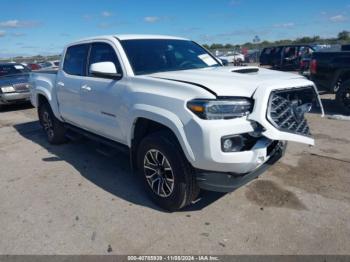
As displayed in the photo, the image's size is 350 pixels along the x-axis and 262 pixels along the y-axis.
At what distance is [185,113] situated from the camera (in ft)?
9.46

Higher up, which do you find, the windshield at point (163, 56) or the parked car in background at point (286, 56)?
the windshield at point (163, 56)

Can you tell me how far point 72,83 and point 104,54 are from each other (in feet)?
3.26

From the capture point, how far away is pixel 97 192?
4.05 metres

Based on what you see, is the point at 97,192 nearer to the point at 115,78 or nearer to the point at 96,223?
the point at 96,223

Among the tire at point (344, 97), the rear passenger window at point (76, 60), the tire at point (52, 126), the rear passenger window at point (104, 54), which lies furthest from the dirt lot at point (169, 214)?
the tire at point (344, 97)

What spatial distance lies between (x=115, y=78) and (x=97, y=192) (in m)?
1.49

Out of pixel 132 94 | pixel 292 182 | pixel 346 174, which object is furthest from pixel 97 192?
pixel 346 174

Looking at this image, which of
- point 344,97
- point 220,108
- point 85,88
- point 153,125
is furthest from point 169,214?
point 344,97

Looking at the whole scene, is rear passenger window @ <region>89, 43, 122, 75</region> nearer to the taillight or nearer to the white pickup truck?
the white pickup truck

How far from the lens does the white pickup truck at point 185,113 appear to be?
9.20ft

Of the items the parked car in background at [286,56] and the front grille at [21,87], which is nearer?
the front grille at [21,87]

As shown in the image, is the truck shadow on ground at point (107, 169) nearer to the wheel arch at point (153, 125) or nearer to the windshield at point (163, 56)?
the wheel arch at point (153, 125)

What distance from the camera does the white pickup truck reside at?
280cm

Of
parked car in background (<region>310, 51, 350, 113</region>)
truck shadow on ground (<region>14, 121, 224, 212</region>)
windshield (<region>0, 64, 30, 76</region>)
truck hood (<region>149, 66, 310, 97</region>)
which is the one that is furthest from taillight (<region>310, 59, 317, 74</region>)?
windshield (<region>0, 64, 30, 76</region>)
